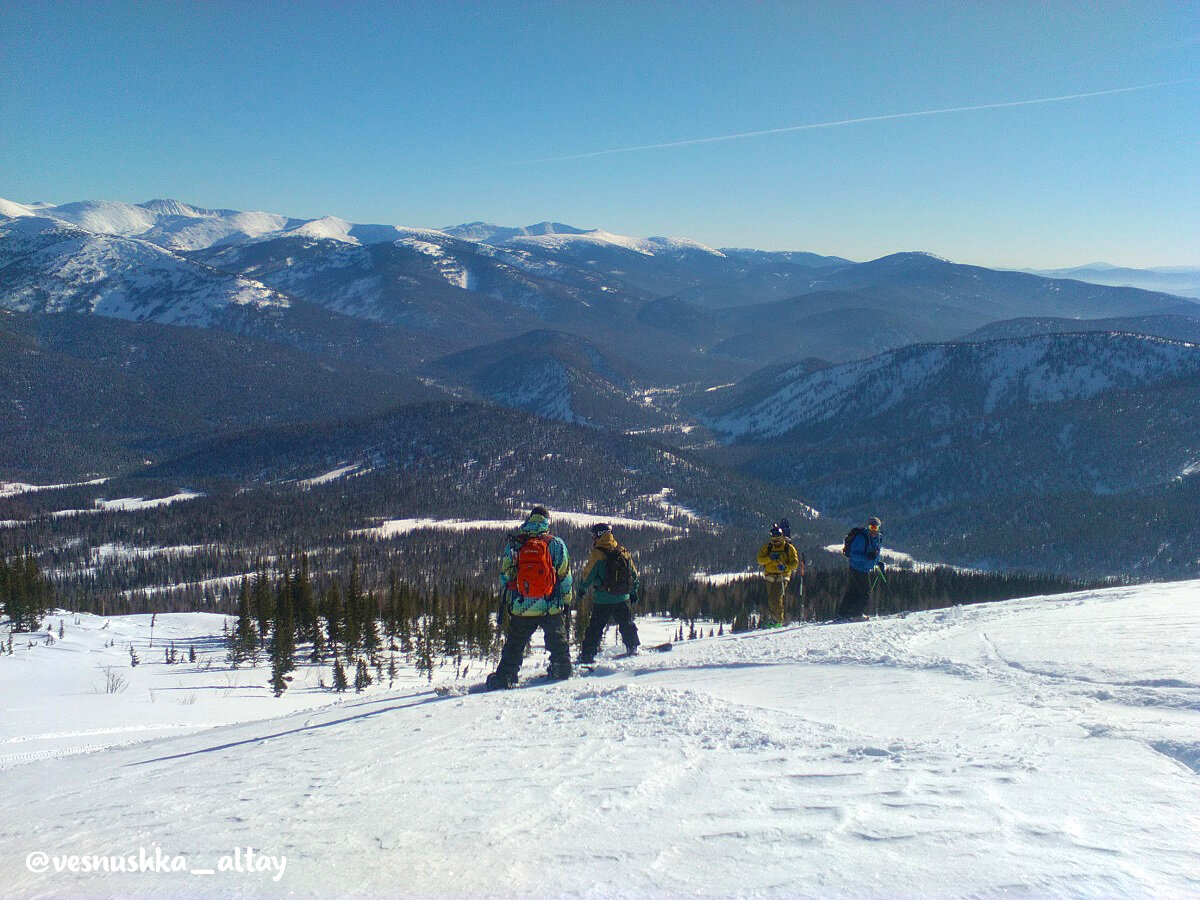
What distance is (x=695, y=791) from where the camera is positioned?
22.6ft

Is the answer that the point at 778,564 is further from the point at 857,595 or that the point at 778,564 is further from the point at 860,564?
the point at 857,595

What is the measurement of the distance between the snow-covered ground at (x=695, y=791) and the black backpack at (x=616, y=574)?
120 inches

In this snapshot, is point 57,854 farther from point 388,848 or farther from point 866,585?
point 866,585

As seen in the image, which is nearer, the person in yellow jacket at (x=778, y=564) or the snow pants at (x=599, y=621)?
the snow pants at (x=599, y=621)

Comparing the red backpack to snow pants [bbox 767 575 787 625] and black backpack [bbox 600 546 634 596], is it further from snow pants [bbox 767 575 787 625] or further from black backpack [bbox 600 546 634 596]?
snow pants [bbox 767 575 787 625]

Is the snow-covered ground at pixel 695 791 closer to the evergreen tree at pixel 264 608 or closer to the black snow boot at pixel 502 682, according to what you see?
the black snow boot at pixel 502 682

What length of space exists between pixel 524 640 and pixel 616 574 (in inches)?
108

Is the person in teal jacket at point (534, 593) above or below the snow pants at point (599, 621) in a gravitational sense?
above

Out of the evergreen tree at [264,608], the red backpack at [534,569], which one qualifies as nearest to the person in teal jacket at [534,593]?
the red backpack at [534,569]

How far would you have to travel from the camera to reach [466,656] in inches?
2104

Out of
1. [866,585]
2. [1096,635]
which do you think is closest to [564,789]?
[1096,635]

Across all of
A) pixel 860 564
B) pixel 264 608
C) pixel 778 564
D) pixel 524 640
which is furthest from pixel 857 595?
pixel 264 608

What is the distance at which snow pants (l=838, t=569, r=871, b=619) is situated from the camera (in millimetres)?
22750

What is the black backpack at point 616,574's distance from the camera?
16.2 meters
